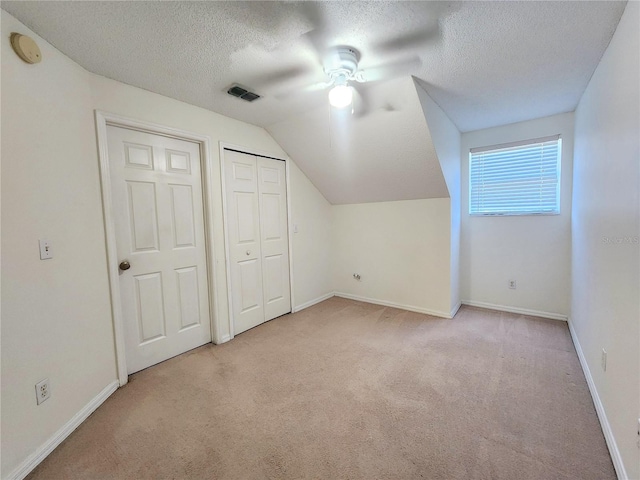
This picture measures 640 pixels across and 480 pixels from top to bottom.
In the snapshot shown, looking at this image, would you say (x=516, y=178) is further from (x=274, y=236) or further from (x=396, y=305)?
(x=274, y=236)

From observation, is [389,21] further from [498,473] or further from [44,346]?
[44,346]

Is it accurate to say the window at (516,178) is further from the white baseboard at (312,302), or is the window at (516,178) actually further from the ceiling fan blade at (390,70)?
the white baseboard at (312,302)

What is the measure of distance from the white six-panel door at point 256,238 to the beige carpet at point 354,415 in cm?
55

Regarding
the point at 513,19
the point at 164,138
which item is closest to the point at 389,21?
the point at 513,19

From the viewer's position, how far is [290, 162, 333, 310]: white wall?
364cm

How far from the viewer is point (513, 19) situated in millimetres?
1472

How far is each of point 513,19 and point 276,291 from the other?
313cm

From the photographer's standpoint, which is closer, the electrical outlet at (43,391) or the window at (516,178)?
the electrical outlet at (43,391)

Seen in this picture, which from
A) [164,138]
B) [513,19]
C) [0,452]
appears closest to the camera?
[0,452]

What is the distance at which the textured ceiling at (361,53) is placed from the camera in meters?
1.40

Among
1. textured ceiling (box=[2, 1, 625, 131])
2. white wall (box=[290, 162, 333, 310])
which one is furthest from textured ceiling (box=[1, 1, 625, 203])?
white wall (box=[290, 162, 333, 310])

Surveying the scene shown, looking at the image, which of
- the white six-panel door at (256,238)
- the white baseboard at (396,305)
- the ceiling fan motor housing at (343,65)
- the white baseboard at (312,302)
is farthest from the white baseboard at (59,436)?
the white baseboard at (396,305)

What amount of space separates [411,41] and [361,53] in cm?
32

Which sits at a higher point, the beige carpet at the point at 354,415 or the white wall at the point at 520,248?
the white wall at the point at 520,248
